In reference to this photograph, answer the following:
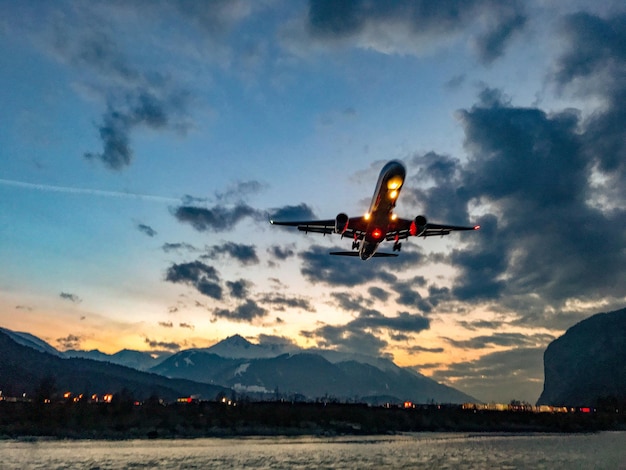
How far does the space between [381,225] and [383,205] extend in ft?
13.4

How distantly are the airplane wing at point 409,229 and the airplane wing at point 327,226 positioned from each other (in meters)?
3.60

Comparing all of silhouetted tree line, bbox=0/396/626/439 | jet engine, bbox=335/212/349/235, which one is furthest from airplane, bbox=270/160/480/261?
silhouetted tree line, bbox=0/396/626/439

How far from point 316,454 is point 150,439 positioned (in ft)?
184

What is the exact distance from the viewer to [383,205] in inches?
2144

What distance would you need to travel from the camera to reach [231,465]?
79.0m

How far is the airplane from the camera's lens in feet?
169

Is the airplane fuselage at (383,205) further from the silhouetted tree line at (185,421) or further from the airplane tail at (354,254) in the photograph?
the silhouetted tree line at (185,421)

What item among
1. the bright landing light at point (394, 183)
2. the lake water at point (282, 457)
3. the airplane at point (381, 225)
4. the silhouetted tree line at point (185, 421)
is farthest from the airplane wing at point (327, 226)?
the silhouetted tree line at point (185, 421)

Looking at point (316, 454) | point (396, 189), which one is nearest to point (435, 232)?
point (396, 189)

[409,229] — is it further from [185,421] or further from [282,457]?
[185,421]

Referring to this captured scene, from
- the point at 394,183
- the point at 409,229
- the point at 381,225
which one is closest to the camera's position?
the point at 394,183

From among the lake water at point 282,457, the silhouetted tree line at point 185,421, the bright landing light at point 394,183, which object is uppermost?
the bright landing light at point 394,183

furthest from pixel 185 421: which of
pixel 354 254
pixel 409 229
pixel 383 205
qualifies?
pixel 383 205

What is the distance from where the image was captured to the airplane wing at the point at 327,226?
62875 millimetres
